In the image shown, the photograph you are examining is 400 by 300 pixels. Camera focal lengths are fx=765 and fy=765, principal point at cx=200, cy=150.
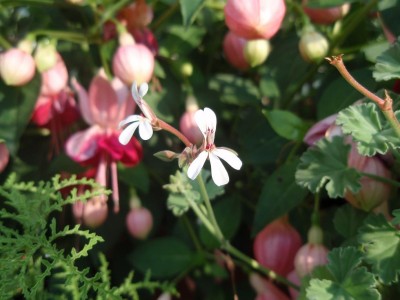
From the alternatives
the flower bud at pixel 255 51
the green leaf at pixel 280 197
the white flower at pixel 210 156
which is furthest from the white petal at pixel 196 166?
the flower bud at pixel 255 51

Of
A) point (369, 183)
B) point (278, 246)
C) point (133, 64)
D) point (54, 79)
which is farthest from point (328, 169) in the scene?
point (54, 79)

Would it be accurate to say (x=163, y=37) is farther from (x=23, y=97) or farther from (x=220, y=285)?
(x=220, y=285)

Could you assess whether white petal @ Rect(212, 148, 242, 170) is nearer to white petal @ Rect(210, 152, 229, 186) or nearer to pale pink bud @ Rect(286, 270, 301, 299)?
white petal @ Rect(210, 152, 229, 186)

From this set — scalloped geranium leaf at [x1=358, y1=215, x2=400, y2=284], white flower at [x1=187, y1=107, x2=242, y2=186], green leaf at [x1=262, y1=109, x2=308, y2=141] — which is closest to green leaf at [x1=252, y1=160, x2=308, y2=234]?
green leaf at [x1=262, y1=109, x2=308, y2=141]

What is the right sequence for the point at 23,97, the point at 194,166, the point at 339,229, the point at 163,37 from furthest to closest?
the point at 163,37 < the point at 23,97 < the point at 339,229 < the point at 194,166

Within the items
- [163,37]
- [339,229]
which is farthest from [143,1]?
[339,229]
